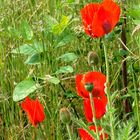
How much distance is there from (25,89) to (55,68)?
293mm

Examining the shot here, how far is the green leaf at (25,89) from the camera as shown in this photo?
5.21 feet

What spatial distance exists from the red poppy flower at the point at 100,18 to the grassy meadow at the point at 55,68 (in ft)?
1.21

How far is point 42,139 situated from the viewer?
1.80m

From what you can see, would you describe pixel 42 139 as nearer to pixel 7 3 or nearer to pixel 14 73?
pixel 14 73

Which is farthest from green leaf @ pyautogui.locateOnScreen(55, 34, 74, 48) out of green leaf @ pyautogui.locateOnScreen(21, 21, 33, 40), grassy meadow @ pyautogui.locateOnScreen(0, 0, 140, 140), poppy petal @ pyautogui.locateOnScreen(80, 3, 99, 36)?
poppy petal @ pyautogui.locateOnScreen(80, 3, 99, 36)

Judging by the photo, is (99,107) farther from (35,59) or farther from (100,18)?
(35,59)

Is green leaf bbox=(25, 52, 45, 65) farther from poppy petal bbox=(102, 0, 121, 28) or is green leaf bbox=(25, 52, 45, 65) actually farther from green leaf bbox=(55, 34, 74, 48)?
poppy petal bbox=(102, 0, 121, 28)

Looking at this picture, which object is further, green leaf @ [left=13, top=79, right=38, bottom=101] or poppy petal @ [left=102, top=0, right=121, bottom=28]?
green leaf @ [left=13, top=79, right=38, bottom=101]

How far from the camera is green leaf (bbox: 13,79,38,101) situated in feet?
5.21

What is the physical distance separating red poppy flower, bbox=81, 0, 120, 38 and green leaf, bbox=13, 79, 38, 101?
1.52 ft

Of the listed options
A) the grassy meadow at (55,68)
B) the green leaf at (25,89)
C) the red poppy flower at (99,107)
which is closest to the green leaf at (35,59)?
the grassy meadow at (55,68)

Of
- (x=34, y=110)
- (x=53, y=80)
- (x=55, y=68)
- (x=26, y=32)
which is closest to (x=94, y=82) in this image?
(x=34, y=110)

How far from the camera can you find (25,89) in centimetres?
161

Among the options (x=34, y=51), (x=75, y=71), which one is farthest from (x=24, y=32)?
(x=75, y=71)
